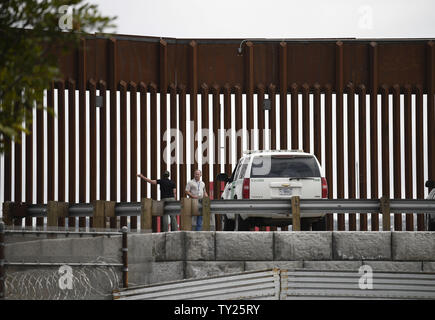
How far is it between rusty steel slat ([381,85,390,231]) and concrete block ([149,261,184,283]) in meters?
12.4

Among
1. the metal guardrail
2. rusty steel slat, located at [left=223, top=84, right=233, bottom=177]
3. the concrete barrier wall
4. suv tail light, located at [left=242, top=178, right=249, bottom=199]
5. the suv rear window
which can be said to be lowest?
the metal guardrail

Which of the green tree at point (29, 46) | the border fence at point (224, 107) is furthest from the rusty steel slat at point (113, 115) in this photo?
the green tree at point (29, 46)

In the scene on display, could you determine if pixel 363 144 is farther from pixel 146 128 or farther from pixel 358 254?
pixel 358 254

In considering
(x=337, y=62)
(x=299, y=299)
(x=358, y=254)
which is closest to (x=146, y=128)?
(x=337, y=62)

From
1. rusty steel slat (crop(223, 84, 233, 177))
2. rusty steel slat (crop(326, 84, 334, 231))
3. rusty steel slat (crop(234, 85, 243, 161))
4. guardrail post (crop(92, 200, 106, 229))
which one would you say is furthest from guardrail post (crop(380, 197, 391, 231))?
rusty steel slat (crop(234, 85, 243, 161))

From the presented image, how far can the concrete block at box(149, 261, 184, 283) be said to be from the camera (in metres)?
→ 16.3

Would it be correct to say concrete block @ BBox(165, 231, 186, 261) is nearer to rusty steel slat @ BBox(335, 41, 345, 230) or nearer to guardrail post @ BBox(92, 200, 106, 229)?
guardrail post @ BBox(92, 200, 106, 229)

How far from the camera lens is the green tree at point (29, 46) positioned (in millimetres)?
10141

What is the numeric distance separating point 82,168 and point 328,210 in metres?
10.3

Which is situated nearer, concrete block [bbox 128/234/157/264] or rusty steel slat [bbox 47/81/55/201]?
concrete block [bbox 128/234/157/264]

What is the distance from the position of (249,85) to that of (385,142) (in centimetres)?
416

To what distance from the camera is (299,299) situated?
46.2 feet

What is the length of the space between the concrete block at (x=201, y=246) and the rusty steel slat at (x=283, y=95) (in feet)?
36.3

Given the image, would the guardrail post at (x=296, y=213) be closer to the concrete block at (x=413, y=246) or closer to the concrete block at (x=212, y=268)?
the concrete block at (x=212, y=268)
